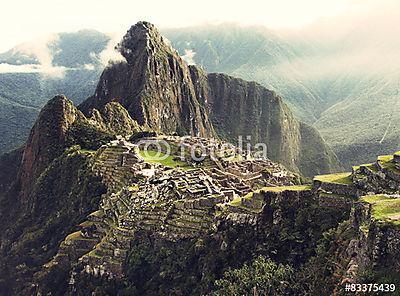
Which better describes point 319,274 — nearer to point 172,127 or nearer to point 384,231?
point 384,231

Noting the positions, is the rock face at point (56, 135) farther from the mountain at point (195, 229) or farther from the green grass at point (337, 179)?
the green grass at point (337, 179)

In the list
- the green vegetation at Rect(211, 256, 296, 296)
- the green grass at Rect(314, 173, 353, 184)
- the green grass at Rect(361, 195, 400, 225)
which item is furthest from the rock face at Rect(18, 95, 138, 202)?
the green grass at Rect(361, 195, 400, 225)

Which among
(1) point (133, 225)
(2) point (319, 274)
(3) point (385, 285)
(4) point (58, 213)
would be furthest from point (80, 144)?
(3) point (385, 285)

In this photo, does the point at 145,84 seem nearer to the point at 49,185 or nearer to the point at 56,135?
the point at 56,135

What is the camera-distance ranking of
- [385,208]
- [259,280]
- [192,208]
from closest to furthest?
[385,208], [259,280], [192,208]

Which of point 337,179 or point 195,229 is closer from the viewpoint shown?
point 337,179

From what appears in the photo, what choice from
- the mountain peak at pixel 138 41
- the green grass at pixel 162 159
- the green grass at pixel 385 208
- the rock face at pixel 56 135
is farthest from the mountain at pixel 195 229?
the mountain peak at pixel 138 41

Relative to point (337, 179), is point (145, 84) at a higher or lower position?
higher

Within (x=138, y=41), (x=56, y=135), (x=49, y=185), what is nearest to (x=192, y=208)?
(x=49, y=185)
